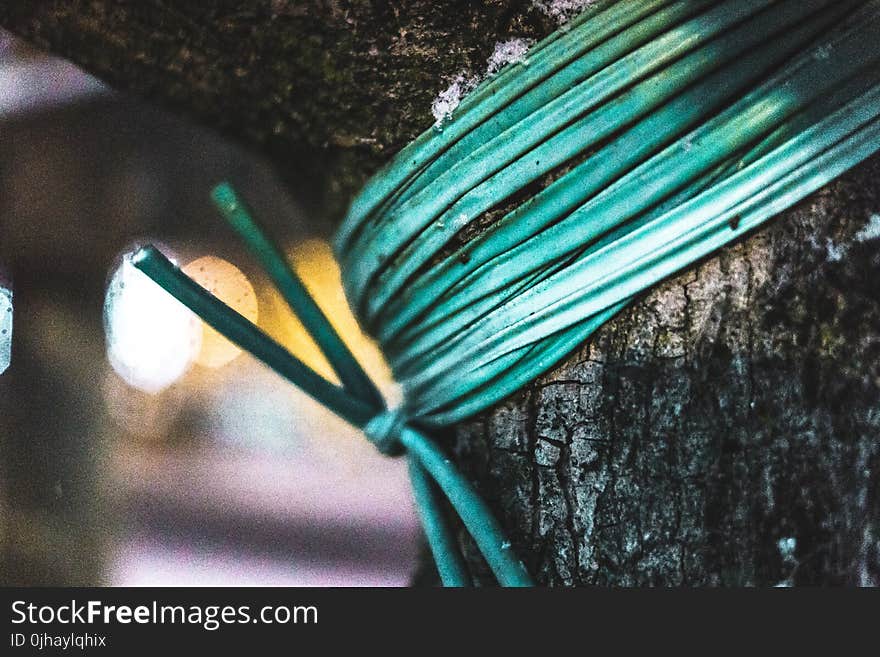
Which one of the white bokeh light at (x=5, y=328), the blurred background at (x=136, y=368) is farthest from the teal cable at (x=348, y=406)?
the white bokeh light at (x=5, y=328)

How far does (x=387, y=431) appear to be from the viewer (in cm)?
46

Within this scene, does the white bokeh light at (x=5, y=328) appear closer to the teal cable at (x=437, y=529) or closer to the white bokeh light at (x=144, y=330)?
the white bokeh light at (x=144, y=330)

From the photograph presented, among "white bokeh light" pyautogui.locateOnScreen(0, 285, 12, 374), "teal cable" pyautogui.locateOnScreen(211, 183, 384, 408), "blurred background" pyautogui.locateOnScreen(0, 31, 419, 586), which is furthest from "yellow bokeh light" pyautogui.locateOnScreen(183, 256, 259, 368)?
"teal cable" pyautogui.locateOnScreen(211, 183, 384, 408)

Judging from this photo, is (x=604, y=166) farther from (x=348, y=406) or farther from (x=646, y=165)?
(x=348, y=406)

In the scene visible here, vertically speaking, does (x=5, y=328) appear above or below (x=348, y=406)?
A: above

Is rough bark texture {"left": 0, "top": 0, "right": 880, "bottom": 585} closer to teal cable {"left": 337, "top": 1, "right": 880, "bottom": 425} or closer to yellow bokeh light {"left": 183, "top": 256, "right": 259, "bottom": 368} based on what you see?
teal cable {"left": 337, "top": 1, "right": 880, "bottom": 425}

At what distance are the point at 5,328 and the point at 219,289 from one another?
0.85ft

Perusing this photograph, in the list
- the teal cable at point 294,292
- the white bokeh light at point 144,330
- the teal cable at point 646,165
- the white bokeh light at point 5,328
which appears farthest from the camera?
the white bokeh light at point 144,330

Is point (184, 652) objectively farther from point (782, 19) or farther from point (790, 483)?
point (782, 19)

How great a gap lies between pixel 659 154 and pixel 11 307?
25.7 inches

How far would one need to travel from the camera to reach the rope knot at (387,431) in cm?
46

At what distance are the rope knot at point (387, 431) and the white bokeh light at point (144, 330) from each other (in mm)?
369

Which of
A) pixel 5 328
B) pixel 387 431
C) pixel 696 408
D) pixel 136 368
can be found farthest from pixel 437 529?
pixel 136 368


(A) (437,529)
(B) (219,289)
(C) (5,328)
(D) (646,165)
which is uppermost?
(B) (219,289)
